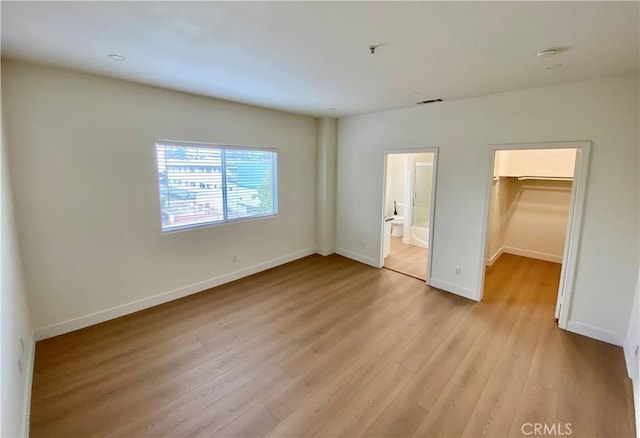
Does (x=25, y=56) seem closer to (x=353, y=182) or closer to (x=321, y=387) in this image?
(x=321, y=387)

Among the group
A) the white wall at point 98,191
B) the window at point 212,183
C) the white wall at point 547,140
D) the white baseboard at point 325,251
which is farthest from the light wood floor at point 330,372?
the white baseboard at point 325,251

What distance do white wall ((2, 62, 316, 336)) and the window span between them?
0.13 meters

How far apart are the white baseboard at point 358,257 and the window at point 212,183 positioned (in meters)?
1.62

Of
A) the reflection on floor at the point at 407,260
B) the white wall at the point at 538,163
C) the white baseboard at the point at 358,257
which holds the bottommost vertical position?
the reflection on floor at the point at 407,260

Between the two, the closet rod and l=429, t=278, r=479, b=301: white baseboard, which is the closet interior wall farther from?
l=429, t=278, r=479, b=301: white baseboard

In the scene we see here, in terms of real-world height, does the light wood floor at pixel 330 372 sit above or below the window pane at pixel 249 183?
below

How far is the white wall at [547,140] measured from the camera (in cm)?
267

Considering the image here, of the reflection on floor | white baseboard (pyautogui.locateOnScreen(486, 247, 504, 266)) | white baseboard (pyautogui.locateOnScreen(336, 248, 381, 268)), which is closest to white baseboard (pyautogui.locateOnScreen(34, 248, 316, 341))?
white baseboard (pyautogui.locateOnScreen(336, 248, 381, 268))

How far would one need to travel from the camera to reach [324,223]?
5469 mm

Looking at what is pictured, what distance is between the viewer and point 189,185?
12.1 feet

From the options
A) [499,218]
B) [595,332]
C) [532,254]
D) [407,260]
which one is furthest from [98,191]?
[532,254]

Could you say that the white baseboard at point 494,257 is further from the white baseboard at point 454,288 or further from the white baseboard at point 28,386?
the white baseboard at point 28,386

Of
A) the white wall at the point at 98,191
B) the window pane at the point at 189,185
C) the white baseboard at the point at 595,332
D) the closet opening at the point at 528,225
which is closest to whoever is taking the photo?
the white wall at the point at 98,191

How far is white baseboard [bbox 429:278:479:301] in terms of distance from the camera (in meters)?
3.77
